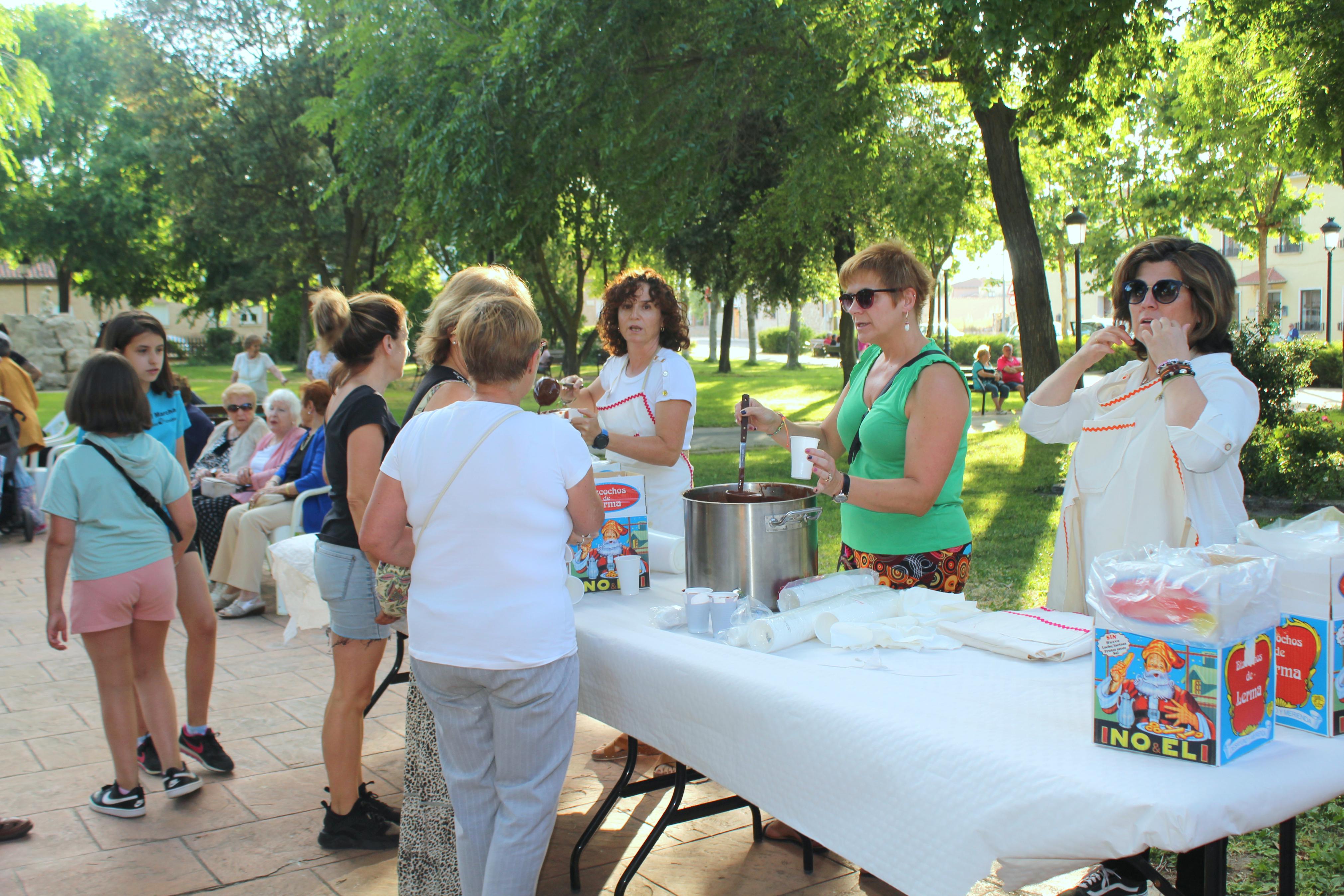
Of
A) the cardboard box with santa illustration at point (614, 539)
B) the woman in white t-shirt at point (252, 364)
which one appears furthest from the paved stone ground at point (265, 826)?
the woman in white t-shirt at point (252, 364)

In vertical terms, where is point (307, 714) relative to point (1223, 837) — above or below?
below

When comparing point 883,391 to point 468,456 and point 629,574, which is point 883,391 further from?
point 468,456

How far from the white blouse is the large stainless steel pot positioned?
832mm

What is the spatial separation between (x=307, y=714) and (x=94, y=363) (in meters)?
1.89

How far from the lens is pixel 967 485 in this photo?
1038 cm

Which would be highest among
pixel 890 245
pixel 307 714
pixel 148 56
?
pixel 148 56

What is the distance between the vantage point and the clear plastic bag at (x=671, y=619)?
2.44 metres

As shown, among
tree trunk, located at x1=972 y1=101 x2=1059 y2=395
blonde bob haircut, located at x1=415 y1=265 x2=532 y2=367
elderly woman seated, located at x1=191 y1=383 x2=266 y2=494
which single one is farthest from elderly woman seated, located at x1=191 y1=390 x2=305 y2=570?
tree trunk, located at x1=972 y1=101 x2=1059 y2=395

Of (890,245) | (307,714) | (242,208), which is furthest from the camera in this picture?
(242,208)

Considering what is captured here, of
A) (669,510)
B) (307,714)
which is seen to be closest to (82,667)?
(307,714)

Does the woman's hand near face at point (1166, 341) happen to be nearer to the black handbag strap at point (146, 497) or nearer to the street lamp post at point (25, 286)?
the black handbag strap at point (146, 497)

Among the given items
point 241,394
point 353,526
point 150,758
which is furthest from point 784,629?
point 241,394

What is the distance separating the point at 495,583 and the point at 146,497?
1.90 m

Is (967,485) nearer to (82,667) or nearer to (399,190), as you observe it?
(82,667)
